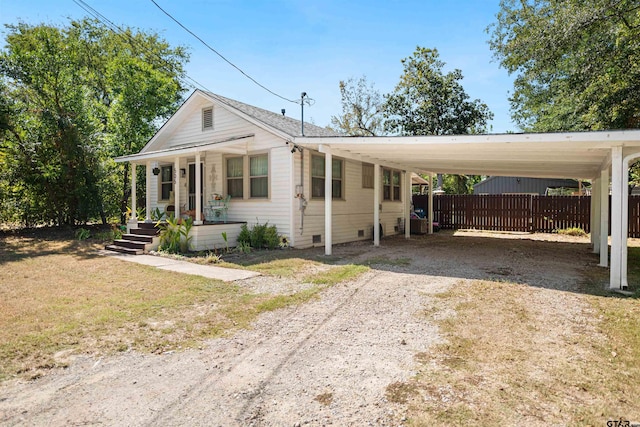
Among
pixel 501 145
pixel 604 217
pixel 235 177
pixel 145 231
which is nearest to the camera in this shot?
pixel 501 145

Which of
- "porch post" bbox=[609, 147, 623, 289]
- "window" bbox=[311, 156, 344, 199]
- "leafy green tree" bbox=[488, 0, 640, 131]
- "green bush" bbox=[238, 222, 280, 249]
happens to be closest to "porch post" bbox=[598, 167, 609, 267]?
"porch post" bbox=[609, 147, 623, 289]

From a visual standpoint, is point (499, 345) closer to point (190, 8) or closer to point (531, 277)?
point (531, 277)

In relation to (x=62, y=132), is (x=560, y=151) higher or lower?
lower

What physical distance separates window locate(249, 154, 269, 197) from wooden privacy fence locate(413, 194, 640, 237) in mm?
10310

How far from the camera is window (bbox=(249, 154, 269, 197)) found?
36.9 feet

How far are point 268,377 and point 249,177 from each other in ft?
29.1

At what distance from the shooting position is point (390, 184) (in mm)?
15430

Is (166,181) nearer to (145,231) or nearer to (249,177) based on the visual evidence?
(145,231)

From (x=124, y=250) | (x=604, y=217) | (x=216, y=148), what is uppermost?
(x=216, y=148)

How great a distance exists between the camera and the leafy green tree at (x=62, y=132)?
1354cm

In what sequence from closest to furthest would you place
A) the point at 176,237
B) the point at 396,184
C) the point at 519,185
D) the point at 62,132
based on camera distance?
the point at 176,237 < the point at 62,132 < the point at 396,184 < the point at 519,185

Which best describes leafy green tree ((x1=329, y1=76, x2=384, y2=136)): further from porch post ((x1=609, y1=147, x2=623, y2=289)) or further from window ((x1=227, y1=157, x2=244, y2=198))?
porch post ((x1=609, y1=147, x2=623, y2=289))

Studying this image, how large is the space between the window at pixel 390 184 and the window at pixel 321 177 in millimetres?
3203

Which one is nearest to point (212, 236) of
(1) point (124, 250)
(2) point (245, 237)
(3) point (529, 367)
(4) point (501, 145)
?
(2) point (245, 237)
